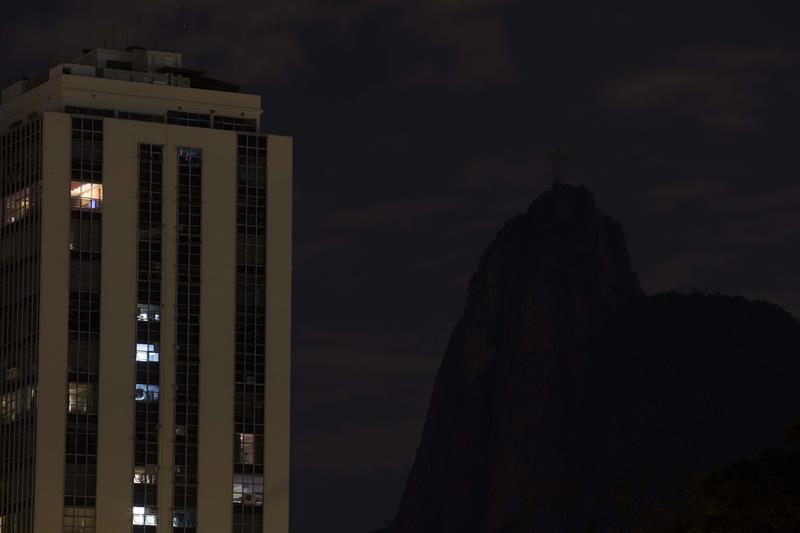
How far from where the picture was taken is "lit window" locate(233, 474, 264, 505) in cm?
18375

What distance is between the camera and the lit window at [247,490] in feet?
603

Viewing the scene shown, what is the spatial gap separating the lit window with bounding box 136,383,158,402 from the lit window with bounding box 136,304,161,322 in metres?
6.30

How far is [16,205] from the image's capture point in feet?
623

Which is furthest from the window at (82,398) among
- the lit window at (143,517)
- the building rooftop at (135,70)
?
the building rooftop at (135,70)

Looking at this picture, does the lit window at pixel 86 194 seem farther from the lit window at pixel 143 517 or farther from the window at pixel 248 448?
the lit window at pixel 143 517

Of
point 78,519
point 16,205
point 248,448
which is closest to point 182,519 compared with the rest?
point 78,519

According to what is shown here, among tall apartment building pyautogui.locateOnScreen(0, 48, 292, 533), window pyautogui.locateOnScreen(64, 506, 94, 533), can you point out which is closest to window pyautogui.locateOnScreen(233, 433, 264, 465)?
tall apartment building pyautogui.locateOnScreen(0, 48, 292, 533)

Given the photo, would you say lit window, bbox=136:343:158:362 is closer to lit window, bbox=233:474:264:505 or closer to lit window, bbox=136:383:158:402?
lit window, bbox=136:383:158:402

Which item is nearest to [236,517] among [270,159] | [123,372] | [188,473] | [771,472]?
Answer: [188,473]

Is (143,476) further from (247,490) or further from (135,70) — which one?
(135,70)

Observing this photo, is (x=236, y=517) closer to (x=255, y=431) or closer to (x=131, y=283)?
(x=255, y=431)

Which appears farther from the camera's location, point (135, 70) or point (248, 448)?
point (135, 70)

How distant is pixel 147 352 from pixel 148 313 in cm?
373

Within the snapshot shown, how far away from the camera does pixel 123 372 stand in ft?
596
